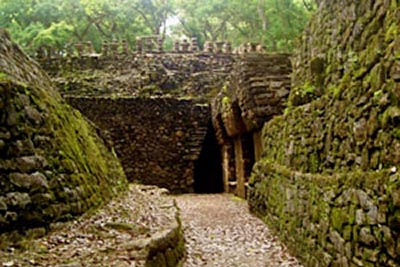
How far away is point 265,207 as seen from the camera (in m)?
9.45

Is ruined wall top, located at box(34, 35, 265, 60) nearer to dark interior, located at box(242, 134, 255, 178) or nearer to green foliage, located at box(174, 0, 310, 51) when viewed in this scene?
green foliage, located at box(174, 0, 310, 51)

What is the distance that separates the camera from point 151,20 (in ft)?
131

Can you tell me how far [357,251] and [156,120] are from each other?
49.1ft

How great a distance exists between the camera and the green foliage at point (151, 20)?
2991 centimetres

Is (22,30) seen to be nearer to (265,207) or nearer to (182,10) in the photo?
(182,10)

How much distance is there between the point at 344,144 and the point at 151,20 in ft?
119

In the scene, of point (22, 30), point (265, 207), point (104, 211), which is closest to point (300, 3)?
point (22, 30)

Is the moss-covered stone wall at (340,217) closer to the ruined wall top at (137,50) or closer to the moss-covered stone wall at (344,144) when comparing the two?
the moss-covered stone wall at (344,144)

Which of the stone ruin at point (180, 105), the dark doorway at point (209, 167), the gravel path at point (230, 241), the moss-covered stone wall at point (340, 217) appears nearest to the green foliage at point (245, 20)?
the stone ruin at point (180, 105)

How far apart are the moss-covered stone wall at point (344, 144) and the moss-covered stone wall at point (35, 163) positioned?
285 cm

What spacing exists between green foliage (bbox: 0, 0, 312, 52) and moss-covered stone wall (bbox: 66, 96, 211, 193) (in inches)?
430

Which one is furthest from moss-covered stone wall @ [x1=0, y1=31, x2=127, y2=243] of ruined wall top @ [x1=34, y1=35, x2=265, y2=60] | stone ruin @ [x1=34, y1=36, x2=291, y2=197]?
ruined wall top @ [x1=34, y1=35, x2=265, y2=60]

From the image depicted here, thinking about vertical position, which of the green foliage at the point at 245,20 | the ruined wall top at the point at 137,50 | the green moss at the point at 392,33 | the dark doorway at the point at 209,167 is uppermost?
the green foliage at the point at 245,20

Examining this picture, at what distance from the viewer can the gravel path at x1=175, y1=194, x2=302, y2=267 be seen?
653 cm
